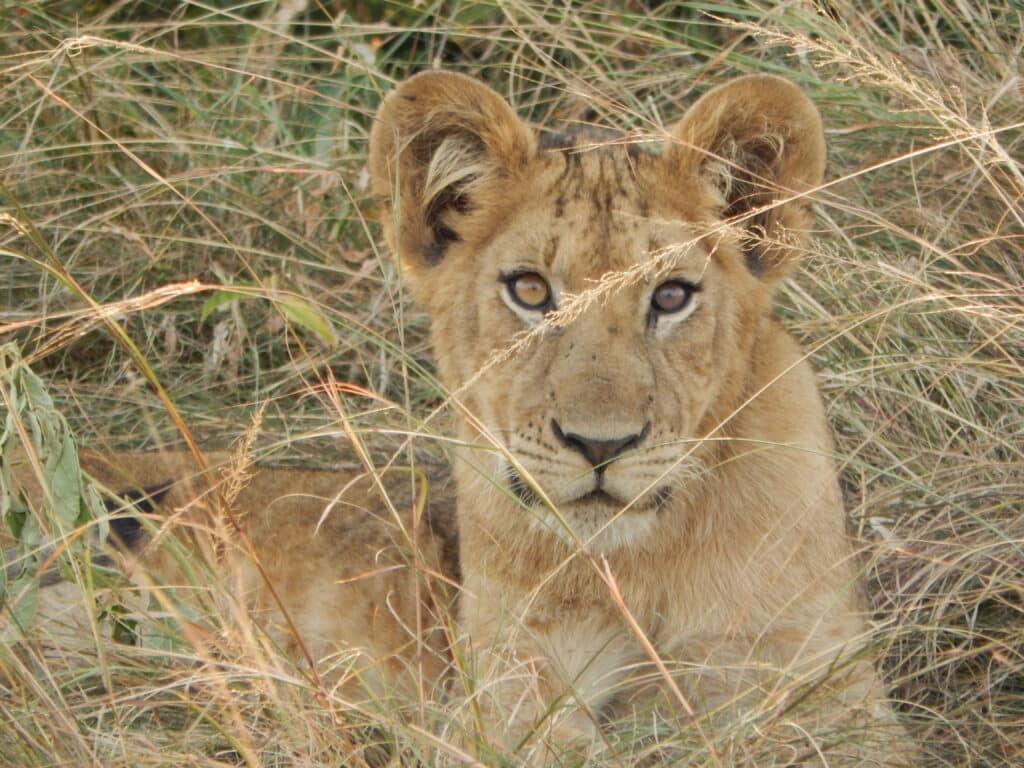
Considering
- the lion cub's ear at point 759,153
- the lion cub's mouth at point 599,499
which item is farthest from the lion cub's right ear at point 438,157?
the lion cub's mouth at point 599,499

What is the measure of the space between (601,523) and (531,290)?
496 mm

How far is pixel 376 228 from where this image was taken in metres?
4.90

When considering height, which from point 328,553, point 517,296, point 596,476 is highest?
point 517,296

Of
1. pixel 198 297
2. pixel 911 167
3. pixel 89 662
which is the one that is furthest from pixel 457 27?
pixel 89 662

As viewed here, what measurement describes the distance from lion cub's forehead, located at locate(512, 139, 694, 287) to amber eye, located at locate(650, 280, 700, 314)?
0.25 ft

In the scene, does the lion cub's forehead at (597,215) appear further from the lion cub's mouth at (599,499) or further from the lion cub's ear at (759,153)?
the lion cub's mouth at (599,499)

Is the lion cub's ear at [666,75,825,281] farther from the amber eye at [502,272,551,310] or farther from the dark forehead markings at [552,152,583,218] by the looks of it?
the amber eye at [502,272,551,310]

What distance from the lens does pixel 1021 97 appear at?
4.13 metres

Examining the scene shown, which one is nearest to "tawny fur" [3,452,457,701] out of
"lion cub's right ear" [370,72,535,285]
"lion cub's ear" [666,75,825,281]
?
"lion cub's right ear" [370,72,535,285]

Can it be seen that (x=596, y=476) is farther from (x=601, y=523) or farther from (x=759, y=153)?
(x=759, y=153)

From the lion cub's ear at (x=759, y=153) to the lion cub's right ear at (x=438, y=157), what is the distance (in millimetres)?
351

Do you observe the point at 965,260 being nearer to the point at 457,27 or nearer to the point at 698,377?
the point at 698,377

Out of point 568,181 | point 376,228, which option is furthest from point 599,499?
point 376,228

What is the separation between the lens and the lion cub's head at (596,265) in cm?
285
